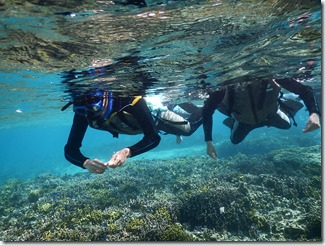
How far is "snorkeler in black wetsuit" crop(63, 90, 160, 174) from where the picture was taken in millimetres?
6453

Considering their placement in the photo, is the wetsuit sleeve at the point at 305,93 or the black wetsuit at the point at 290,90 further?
the black wetsuit at the point at 290,90

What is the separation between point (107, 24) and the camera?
5.99 m

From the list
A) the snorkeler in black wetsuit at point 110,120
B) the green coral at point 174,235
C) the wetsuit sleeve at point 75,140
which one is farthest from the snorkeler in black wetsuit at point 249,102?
the wetsuit sleeve at point 75,140

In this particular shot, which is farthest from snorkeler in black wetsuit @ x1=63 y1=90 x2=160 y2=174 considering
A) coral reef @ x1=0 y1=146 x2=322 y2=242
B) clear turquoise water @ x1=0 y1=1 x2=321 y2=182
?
coral reef @ x1=0 y1=146 x2=322 y2=242

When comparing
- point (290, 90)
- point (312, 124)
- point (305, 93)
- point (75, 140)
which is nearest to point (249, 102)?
point (290, 90)

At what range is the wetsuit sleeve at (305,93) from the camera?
7.57 m

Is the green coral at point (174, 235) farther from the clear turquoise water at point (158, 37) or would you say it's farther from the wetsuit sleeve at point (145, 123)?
the clear turquoise water at point (158, 37)

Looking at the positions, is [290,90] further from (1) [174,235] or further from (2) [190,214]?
(1) [174,235]

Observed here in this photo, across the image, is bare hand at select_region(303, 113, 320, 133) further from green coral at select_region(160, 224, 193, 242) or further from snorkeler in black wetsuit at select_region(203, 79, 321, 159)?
green coral at select_region(160, 224, 193, 242)

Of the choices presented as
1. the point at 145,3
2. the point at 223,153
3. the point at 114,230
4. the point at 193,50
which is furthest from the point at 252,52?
the point at 223,153

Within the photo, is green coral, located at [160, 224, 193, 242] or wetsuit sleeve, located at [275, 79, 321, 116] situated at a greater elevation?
wetsuit sleeve, located at [275, 79, 321, 116]

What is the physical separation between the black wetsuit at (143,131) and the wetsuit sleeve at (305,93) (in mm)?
5002

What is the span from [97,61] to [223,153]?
25.0 m

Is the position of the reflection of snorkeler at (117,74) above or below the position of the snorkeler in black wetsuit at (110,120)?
above
